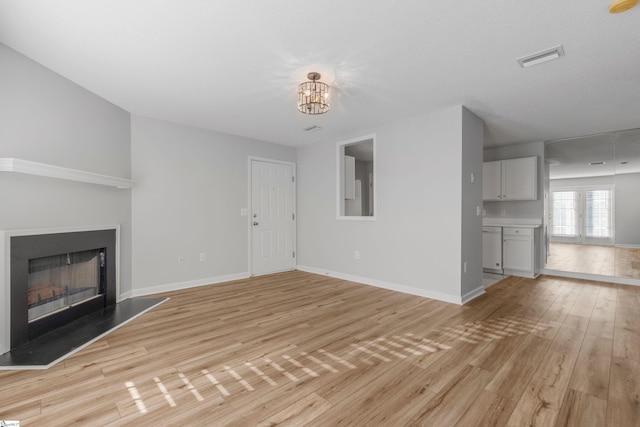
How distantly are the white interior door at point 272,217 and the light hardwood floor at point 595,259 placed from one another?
4.80m

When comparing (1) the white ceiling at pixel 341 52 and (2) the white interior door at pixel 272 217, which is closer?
(1) the white ceiling at pixel 341 52

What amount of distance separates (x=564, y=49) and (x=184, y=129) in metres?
4.40

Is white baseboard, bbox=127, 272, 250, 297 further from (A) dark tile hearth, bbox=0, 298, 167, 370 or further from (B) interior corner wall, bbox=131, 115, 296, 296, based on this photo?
(A) dark tile hearth, bbox=0, 298, 167, 370

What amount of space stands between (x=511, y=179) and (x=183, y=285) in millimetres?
5881

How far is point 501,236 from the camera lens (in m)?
5.22

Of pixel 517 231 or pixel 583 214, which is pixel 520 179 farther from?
pixel 583 214

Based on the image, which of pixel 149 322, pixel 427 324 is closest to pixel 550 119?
pixel 427 324

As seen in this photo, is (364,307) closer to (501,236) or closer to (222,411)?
(222,411)

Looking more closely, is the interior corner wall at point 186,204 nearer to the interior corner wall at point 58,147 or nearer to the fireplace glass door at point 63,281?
the interior corner wall at point 58,147

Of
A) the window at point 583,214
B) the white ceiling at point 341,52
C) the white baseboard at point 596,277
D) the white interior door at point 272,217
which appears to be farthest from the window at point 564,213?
the white interior door at point 272,217

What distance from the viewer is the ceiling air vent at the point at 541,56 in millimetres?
2283

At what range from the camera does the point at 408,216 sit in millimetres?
4066

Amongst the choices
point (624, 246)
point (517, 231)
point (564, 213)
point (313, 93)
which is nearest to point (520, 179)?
point (517, 231)

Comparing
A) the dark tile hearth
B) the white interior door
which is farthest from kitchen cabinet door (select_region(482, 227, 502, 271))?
the dark tile hearth
